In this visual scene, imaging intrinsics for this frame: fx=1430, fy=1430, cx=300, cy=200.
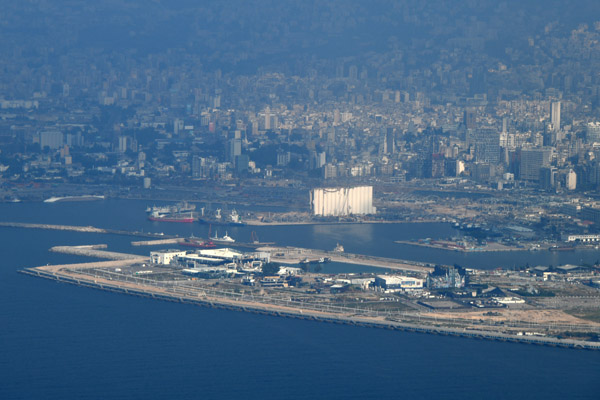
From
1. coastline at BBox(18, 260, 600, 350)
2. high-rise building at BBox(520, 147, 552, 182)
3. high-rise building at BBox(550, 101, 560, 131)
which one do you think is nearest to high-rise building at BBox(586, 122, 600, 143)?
high-rise building at BBox(550, 101, 560, 131)

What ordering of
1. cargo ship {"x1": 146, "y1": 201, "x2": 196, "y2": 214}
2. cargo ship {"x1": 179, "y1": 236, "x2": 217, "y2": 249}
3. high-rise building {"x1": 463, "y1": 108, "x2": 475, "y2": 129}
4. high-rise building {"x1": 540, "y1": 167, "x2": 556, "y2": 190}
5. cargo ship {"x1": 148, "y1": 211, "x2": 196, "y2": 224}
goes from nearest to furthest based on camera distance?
cargo ship {"x1": 179, "y1": 236, "x2": 217, "y2": 249}
cargo ship {"x1": 148, "y1": 211, "x2": 196, "y2": 224}
cargo ship {"x1": 146, "y1": 201, "x2": 196, "y2": 214}
high-rise building {"x1": 540, "y1": 167, "x2": 556, "y2": 190}
high-rise building {"x1": 463, "y1": 108, "x2": 475, "y2": 129}

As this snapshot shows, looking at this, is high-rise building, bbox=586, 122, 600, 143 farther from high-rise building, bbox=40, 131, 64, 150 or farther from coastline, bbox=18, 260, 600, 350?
coastline, bbox=18, 260, 600, 350

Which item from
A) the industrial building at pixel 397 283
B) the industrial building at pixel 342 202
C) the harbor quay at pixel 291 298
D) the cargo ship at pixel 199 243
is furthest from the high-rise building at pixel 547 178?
the industrial building at pixel 397 283

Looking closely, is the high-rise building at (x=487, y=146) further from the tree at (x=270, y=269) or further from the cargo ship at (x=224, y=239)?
the tree at (x=270, y=269)

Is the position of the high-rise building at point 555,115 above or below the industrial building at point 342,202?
above

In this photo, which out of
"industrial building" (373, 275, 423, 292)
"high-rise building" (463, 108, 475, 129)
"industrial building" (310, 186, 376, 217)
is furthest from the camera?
"high-rise building" (463, 108, 475, 129)

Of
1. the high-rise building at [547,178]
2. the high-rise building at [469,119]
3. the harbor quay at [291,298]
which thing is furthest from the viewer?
the high-rise building at [469,119]
